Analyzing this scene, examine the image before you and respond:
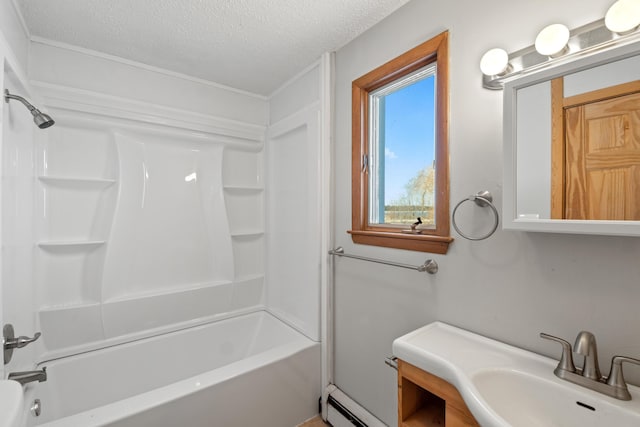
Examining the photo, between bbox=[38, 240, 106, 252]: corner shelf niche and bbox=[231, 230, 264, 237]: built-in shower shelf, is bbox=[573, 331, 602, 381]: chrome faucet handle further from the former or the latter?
bbox=[38, 240, 106, 252]: corner shelf niche

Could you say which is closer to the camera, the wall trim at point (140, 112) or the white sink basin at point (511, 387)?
the white sink basin at point (511, 387)

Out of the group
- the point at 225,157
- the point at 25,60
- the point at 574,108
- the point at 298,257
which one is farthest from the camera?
the point at 225,157

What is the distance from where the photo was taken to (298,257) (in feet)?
7.30

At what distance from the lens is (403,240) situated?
146 cm

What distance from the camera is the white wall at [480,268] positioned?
2.93ft

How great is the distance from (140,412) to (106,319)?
882 millimetres

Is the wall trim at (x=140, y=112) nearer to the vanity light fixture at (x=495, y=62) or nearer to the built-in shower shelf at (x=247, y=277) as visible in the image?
the built-in shower shelf at (x=247, y=277)

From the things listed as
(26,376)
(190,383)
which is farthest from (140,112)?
(190,383)

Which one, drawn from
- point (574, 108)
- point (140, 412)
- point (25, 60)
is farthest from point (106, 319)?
point (574, 108)

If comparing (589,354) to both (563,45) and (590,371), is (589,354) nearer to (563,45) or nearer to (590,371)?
(590,371)

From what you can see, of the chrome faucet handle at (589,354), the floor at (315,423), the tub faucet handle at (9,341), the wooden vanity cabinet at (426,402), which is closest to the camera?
the chrome faucet handle at (589,354)

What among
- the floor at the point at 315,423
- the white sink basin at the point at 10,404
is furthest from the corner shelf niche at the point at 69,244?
the floor at the point at 315,423

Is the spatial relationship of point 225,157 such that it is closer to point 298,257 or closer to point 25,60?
point 298,257

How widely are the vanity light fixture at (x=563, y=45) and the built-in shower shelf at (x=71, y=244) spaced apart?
2322mm
